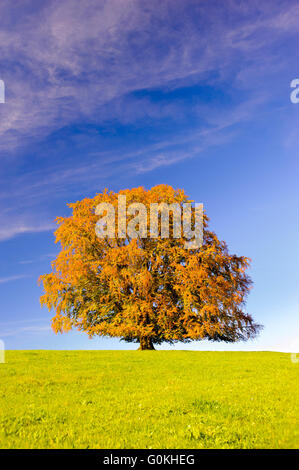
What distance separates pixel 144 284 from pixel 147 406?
64.9 feet

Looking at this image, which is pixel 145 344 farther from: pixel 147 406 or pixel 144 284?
pixel 147 406

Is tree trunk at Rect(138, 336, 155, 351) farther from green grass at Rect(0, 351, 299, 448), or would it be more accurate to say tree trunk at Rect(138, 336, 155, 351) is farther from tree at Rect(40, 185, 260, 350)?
green grass at Rect(0, 351, 299, 448)

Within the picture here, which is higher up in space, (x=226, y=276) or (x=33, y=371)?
(x=226, y=276)

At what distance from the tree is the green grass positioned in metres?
10.6

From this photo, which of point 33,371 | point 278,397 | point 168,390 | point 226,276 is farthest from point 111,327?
point 278,397

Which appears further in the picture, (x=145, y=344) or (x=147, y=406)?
(x=145, y=344)

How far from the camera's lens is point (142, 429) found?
382 inches

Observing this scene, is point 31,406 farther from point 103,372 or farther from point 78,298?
point 78,298

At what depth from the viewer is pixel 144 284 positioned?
31812 millimetres

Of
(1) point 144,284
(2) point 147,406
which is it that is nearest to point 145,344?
(1) point 144,284

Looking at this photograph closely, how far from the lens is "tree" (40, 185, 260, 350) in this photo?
3238 cm

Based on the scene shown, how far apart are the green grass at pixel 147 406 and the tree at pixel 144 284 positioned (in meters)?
10.6

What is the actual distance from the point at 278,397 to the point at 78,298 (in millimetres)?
24772

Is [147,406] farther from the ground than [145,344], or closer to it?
closer to it
